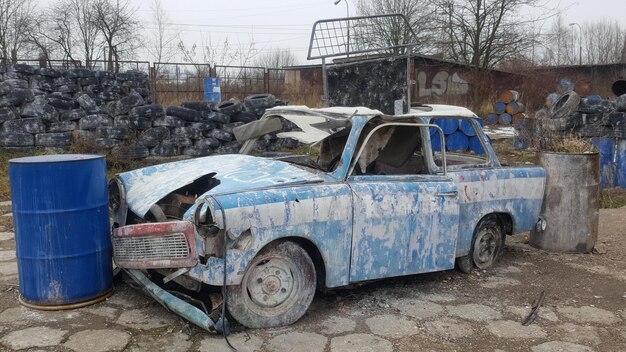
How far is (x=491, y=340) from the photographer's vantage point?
165 inches

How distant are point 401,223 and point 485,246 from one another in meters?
1.58

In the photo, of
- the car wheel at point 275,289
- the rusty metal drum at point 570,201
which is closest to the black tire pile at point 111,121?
the rusty metal drum at point 570,201

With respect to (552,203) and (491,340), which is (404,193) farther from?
(552,203)

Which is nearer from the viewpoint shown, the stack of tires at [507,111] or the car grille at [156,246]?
the car grille at [156,246]

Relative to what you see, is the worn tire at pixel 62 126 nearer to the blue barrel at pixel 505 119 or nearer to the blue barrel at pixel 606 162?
the blue barrel at pixel 606 162

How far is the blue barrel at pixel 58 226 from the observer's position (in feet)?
13.9

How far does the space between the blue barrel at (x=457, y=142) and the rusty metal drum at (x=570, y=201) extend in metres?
8.13

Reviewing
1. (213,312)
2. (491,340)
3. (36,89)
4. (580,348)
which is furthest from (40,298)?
(36,89)

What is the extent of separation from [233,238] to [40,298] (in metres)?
1.73

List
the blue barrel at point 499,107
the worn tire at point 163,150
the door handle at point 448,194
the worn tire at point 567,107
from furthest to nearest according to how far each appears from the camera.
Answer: the blue barrel at point 499,107 → the worn tire at point 567,107 → the worn tire at point 163,150 → the door handle at point 448,194

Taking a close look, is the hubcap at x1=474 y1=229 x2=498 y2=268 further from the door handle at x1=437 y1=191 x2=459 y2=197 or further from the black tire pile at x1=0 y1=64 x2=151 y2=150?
the black tire pile at x1=0 y1=64 x2=151 y2=150

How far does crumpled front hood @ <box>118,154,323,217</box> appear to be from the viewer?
4.30m

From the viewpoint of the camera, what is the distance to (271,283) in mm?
4199

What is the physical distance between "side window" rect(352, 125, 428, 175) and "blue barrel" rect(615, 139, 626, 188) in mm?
7187
